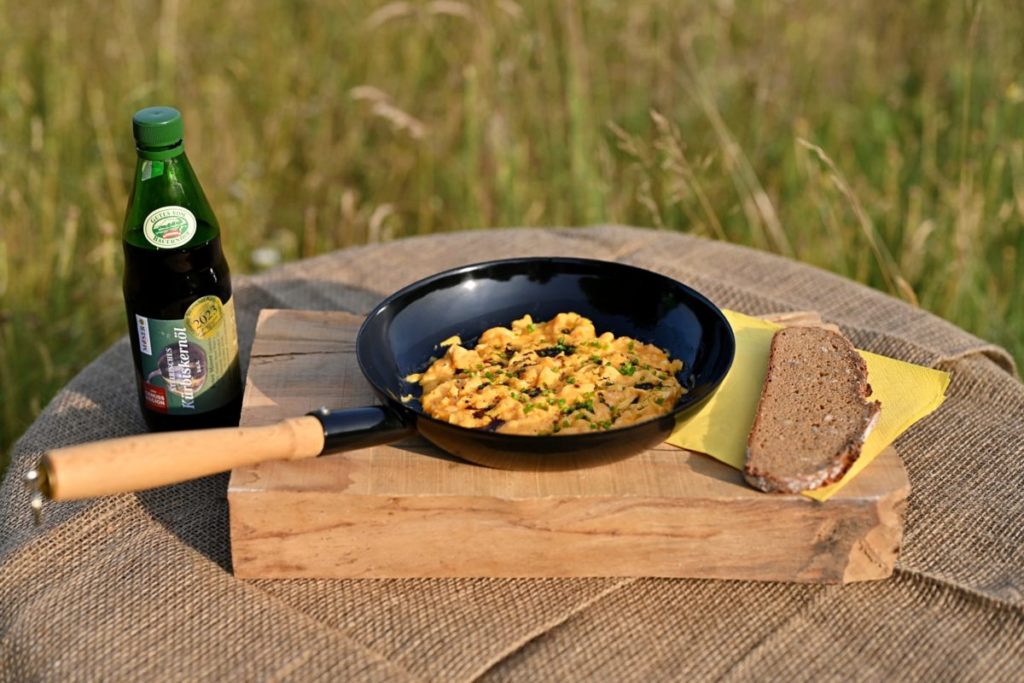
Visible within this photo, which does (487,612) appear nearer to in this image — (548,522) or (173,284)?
(548,522)

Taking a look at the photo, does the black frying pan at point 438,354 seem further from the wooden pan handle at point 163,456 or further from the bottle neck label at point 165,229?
the bottle neck label at point 165,229

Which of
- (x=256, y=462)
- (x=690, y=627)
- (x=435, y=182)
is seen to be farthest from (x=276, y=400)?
(x=435, y=182)

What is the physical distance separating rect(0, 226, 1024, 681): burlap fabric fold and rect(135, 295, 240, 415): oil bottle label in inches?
6.6

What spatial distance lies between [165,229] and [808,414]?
1175 mm

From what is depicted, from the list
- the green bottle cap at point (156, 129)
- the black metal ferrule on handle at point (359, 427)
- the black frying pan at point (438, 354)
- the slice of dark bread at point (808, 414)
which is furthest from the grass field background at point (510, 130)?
the black metal ferrule on handle at point (359, 427)

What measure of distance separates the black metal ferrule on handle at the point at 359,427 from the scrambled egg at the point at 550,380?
0.08m

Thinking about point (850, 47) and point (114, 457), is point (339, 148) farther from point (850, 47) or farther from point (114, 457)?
point (114, 457)

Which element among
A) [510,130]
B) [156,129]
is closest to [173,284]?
[156,129]

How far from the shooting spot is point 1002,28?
4289 mm

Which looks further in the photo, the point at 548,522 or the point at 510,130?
the point at 510,130

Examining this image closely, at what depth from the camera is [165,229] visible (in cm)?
192

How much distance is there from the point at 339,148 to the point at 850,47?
2229 mm

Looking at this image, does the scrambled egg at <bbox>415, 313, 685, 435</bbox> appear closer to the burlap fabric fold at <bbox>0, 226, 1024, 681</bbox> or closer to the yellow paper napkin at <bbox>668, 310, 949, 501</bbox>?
the yellow paper napkin at <bbox>668, 310, 949, 501</bbox>

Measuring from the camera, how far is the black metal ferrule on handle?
1.76m
